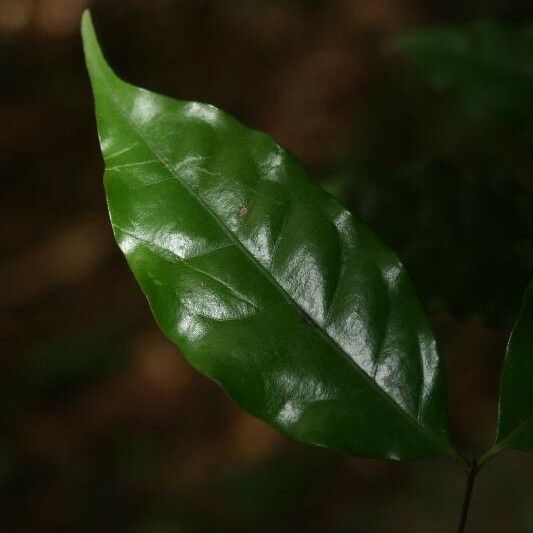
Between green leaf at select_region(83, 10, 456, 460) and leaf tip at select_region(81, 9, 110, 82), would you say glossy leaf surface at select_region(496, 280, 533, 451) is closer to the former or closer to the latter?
green leaf at select_region(83, 10, 456, 460)

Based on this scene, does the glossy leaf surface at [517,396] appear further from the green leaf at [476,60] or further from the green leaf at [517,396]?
the green leaf at [476,60]

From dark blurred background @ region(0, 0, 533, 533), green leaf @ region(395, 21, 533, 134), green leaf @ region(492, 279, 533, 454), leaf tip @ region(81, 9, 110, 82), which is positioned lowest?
dark blurred background @ region(0, 0, 533, 533)

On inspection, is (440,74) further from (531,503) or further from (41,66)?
(41,66)

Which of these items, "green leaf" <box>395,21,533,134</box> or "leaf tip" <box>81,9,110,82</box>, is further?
"green leaf" <box>395,21,533,134</box>

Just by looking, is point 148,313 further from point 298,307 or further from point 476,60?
point 298,307

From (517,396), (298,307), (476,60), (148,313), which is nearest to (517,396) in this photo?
(517,396)

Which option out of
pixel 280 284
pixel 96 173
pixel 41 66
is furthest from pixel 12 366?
pixel 280 284

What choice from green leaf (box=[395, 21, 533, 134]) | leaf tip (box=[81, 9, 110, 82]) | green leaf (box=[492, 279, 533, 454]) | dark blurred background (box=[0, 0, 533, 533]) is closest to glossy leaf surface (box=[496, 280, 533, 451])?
green leaf (box=[492, 279, 533, 454])
